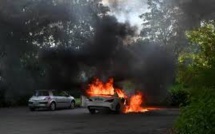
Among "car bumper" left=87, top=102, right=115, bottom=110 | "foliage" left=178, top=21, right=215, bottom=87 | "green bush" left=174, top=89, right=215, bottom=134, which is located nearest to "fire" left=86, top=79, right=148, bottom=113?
"car bumper" left=87, top=102, right=115, bottom=110

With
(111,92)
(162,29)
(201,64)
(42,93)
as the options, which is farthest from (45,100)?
(201,64)

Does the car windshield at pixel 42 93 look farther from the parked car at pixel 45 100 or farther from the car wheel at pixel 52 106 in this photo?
the car wheel at pixel 52 106

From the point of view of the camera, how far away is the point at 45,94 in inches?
1239

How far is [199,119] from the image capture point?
26.5ft

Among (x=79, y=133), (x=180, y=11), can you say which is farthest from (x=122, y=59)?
(x=79, y=133)

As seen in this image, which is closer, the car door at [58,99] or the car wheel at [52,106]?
the car wheel at [52,106]

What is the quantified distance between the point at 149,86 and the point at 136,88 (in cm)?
86

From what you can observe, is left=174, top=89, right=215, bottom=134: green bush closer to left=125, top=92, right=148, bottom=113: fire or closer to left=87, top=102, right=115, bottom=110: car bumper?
left=87, top=102, right=115, bottom=110: car bumper

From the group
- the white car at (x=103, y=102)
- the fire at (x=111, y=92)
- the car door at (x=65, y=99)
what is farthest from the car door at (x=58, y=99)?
the white car at (x=103, y=102)

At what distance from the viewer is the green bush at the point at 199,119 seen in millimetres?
7946

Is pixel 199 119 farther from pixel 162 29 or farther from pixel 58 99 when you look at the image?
pixel 162 29

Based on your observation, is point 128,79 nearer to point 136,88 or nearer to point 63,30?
point 136,88

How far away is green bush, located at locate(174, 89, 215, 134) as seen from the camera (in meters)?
7.95

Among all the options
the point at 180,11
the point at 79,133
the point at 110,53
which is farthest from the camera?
the point at 110,53
